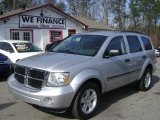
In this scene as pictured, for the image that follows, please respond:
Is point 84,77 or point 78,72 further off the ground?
point 78,72

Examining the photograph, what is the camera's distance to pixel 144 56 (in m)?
8.40

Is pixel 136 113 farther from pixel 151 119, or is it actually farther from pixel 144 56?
pixel 144 56

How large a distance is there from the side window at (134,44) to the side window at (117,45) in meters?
0.38

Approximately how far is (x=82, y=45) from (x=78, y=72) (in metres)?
1.31

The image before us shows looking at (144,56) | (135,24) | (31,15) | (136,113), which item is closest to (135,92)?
(144,56)

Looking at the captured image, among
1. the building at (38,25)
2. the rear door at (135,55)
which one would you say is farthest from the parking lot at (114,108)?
the building at (38,25)

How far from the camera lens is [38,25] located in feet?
72.6

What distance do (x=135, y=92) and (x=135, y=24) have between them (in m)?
39.5

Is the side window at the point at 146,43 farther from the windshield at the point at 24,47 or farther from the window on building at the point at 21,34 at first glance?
the window on building at the point at 21,34

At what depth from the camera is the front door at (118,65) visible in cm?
666

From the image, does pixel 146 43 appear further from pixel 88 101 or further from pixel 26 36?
pixel 26 36

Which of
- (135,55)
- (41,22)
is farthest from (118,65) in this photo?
(41,22)

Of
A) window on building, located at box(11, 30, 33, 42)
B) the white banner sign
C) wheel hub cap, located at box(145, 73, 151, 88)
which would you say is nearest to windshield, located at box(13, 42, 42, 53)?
wheel hub cap, located at box(145, 73, 151, 88)

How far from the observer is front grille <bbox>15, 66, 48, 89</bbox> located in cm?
559
